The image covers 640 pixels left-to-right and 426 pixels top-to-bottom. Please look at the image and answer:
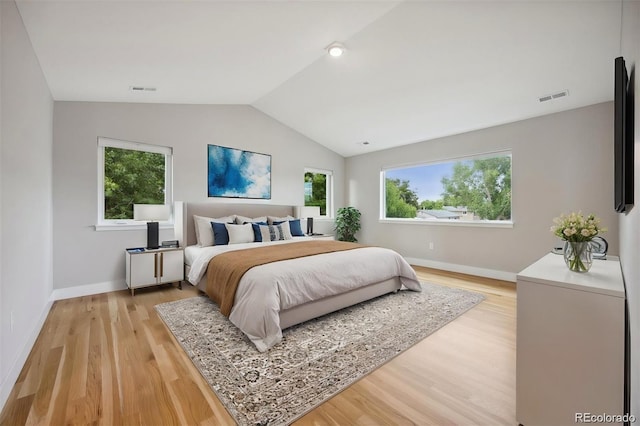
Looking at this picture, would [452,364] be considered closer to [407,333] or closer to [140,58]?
[407,333]

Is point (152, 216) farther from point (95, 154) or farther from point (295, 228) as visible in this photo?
point (295, 228)

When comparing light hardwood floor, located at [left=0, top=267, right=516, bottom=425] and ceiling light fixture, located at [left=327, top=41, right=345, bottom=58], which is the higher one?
ceiling light fixture, located at [left=327, top=41, right=345, bottom=58]

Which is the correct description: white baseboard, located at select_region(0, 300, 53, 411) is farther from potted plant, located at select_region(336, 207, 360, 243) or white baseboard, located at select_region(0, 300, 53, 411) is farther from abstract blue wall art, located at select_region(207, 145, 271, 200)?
potted plant, located at select_region(336, 207, 360, 243)

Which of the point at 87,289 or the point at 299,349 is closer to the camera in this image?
the point at 299,349

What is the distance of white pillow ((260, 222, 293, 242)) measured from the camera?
4207mm

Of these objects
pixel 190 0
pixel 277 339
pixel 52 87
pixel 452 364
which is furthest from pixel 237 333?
pixel 52 87

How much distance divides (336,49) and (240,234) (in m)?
2.66

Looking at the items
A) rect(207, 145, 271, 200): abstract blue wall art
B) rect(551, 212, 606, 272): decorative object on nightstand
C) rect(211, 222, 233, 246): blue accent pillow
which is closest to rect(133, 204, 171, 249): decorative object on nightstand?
rect(211, 222, 233, 246): blue accent pillow

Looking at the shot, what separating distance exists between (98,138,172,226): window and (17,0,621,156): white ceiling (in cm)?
66

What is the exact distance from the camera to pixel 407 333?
2.46 m

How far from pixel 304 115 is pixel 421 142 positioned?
2279 mm

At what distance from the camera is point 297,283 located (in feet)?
8.13

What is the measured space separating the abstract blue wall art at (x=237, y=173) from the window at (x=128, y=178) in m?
0.65

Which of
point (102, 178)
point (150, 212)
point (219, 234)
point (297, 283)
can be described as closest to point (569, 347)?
point (297, 283)
